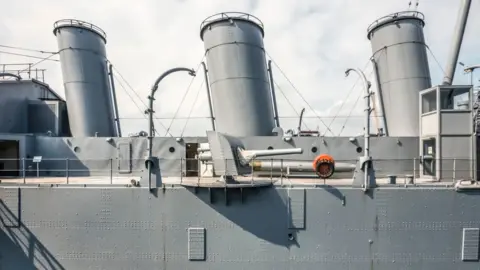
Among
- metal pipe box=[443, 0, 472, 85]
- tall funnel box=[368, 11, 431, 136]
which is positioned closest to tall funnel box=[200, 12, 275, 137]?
tall funnel box=[368, 11, 431, 136]

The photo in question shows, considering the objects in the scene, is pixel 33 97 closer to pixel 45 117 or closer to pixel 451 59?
pixel 45 117

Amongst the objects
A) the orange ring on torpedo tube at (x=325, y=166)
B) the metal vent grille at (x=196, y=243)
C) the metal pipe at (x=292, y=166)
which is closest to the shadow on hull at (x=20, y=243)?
the metal vent grille at (x=196, y=243)

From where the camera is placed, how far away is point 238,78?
1232 centimetres

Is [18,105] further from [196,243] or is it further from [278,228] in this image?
[278,228]

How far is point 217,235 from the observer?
7930 millimetres

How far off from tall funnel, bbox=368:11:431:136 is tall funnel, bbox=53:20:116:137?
14.4 meters

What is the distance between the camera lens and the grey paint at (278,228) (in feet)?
25.8

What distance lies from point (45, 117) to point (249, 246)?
1254cm

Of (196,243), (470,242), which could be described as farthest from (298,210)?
(470,242)

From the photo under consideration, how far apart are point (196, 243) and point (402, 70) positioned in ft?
39.4

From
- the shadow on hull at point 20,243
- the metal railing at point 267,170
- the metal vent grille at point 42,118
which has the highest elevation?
the metal vent grille at point 42,118

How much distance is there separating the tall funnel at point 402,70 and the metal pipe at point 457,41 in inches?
46.6

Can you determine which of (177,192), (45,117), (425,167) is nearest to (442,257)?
(425,167)

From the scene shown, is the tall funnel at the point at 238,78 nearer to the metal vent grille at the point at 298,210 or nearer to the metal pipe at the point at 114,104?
the metal vent grille at the point at 298,210
